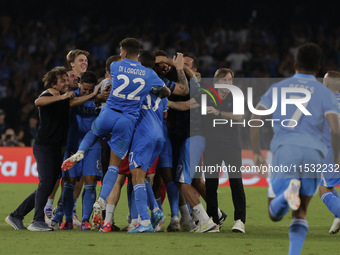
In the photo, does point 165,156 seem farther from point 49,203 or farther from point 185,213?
point 49,203

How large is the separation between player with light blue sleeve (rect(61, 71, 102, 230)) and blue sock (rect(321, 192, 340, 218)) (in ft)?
9.96

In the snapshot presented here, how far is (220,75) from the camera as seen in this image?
30.7ft

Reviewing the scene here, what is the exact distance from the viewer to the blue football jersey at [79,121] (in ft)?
30.7

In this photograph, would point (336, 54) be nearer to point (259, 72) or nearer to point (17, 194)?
point (259, 72)

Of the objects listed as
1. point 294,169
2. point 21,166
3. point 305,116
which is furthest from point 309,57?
point 21,166

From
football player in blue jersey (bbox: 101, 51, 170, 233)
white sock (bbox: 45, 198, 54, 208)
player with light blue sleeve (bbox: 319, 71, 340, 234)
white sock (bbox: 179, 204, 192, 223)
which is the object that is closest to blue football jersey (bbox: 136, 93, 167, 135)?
football player in blue jersey (bbox: 101, 51, 170, 233)

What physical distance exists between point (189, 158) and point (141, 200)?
3.29 ft

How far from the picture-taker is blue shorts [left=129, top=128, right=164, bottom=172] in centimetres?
859

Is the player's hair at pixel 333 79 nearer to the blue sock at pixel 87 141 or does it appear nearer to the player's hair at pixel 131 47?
the player's hair at pixel 131 47

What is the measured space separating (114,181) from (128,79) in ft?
4.16

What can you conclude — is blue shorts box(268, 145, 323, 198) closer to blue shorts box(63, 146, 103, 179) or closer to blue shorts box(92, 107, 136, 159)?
blue shorts box(92, 107, 136, 159)

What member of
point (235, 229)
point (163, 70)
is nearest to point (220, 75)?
point (163, 70)

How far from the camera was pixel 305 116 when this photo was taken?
20.0 feet

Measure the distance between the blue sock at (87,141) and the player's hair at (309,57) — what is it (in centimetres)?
327
